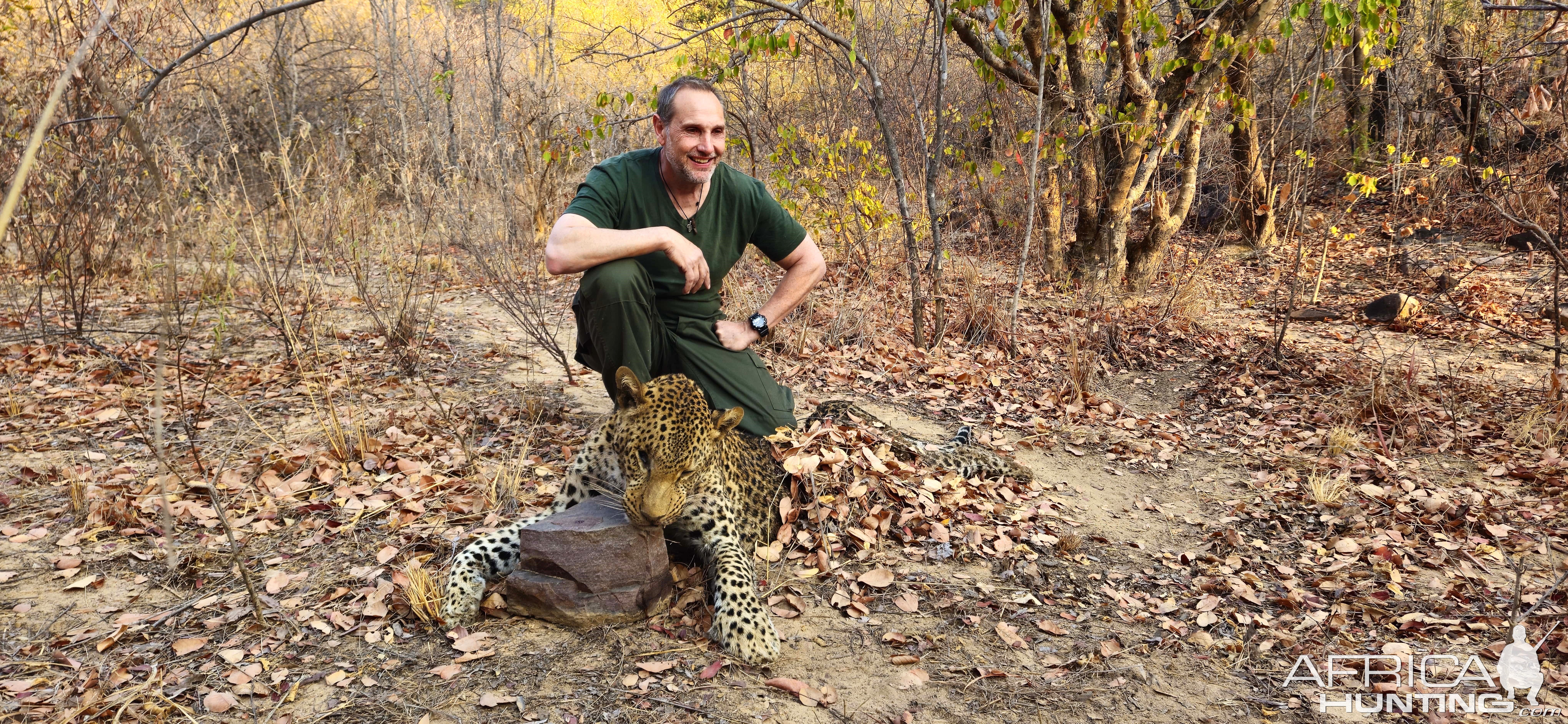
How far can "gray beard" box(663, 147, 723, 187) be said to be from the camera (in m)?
4.19

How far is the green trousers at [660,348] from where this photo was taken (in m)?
4.04

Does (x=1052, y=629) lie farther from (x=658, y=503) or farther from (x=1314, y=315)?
(x=1314, y=315)

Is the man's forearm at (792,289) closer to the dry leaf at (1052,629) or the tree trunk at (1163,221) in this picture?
the dry leaf at (1052,629)

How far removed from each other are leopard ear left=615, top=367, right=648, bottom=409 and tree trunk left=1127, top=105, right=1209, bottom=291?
8023mm

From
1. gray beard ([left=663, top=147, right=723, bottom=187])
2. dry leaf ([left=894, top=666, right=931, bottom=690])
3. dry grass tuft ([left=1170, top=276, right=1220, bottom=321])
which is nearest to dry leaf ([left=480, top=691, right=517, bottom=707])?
dry leaf ([left=894, top=666, right=931, bottom=690])

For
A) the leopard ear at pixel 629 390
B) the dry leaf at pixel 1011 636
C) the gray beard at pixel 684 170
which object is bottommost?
the dry leaf at pixel 1011 636

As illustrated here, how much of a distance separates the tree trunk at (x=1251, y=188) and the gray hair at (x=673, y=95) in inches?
338

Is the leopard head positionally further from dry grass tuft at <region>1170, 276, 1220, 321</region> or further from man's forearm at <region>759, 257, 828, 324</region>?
dry grass tuft at <region>1170, 276, 1220, 321</region>

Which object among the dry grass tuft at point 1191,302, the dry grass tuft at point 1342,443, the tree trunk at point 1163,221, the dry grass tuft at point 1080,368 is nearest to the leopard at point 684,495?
the dry grass tuft at point 1080,368

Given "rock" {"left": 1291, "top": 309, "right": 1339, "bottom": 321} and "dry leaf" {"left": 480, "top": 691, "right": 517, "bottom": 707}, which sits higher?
"rock" {"left": 1291, "top": 309, "right": 1339, "bottom": 321}

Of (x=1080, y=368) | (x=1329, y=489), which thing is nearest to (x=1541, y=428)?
(x=1329, y=489)

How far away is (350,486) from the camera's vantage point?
15.0ft

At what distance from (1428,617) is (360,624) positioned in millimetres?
4358

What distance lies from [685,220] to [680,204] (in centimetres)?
8
